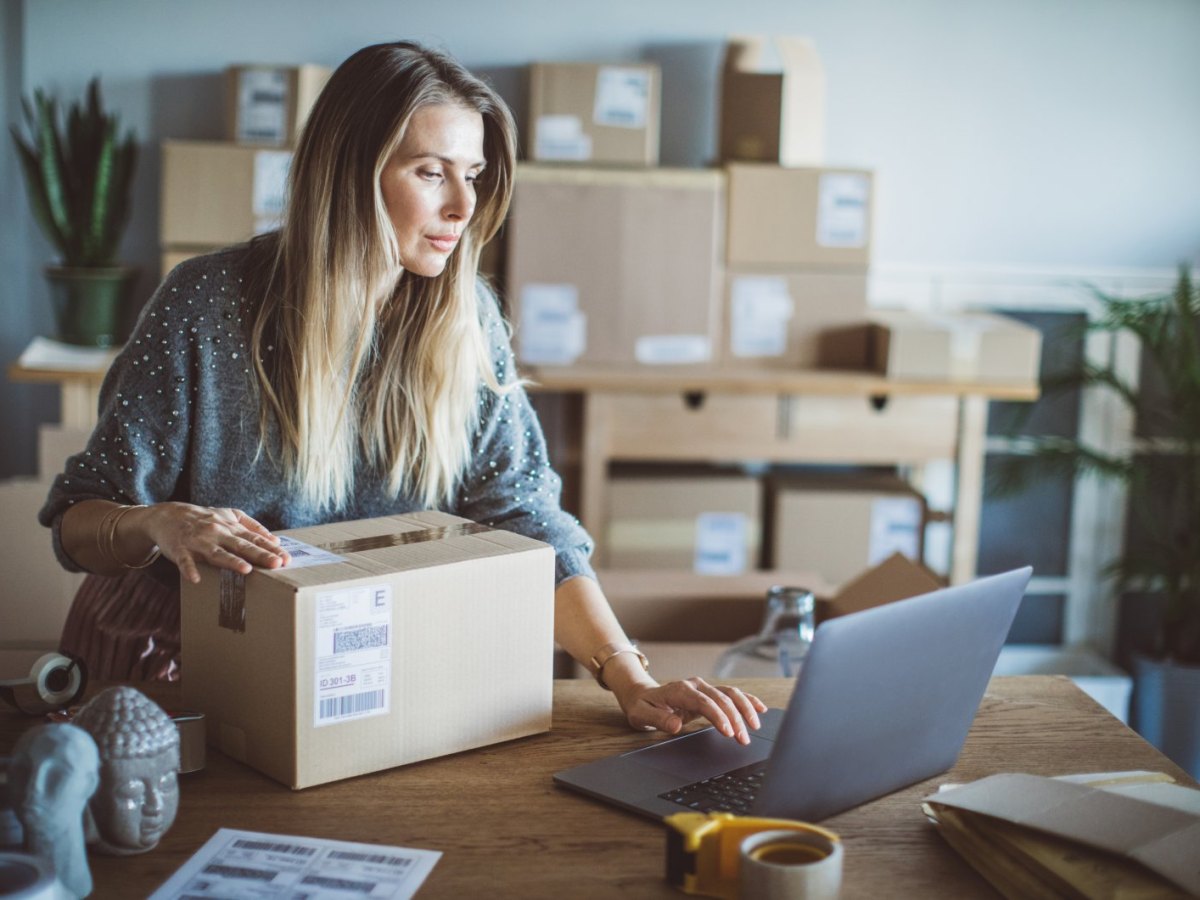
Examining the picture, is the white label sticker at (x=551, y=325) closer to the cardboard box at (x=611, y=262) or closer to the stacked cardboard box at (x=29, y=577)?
the cardboard box at (x=611, y=262)

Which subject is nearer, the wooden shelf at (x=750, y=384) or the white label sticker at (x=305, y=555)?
the white label sticker at (x=305, y=555)

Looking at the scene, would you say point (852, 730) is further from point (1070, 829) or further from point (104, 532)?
point (104, 532)

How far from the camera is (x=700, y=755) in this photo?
1335 mm

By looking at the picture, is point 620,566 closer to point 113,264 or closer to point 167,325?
point 113,264

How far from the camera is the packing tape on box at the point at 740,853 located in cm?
101

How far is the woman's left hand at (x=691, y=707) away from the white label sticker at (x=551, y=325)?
1.96 meters

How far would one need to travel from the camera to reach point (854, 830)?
3.92ft

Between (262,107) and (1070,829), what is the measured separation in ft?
9.23

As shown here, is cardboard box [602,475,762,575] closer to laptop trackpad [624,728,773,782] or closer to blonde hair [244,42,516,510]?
blonde hair [244,42,516,510]

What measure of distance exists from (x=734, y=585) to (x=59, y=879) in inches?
63.3

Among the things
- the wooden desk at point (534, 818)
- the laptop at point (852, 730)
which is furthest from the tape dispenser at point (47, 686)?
the laptop at point (852, 730)

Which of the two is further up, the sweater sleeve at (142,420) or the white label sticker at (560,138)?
the white label sticker at (560,138)

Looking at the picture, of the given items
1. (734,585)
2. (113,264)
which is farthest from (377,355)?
(113,264)

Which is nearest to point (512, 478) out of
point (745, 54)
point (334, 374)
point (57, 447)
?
point (334, 374)
